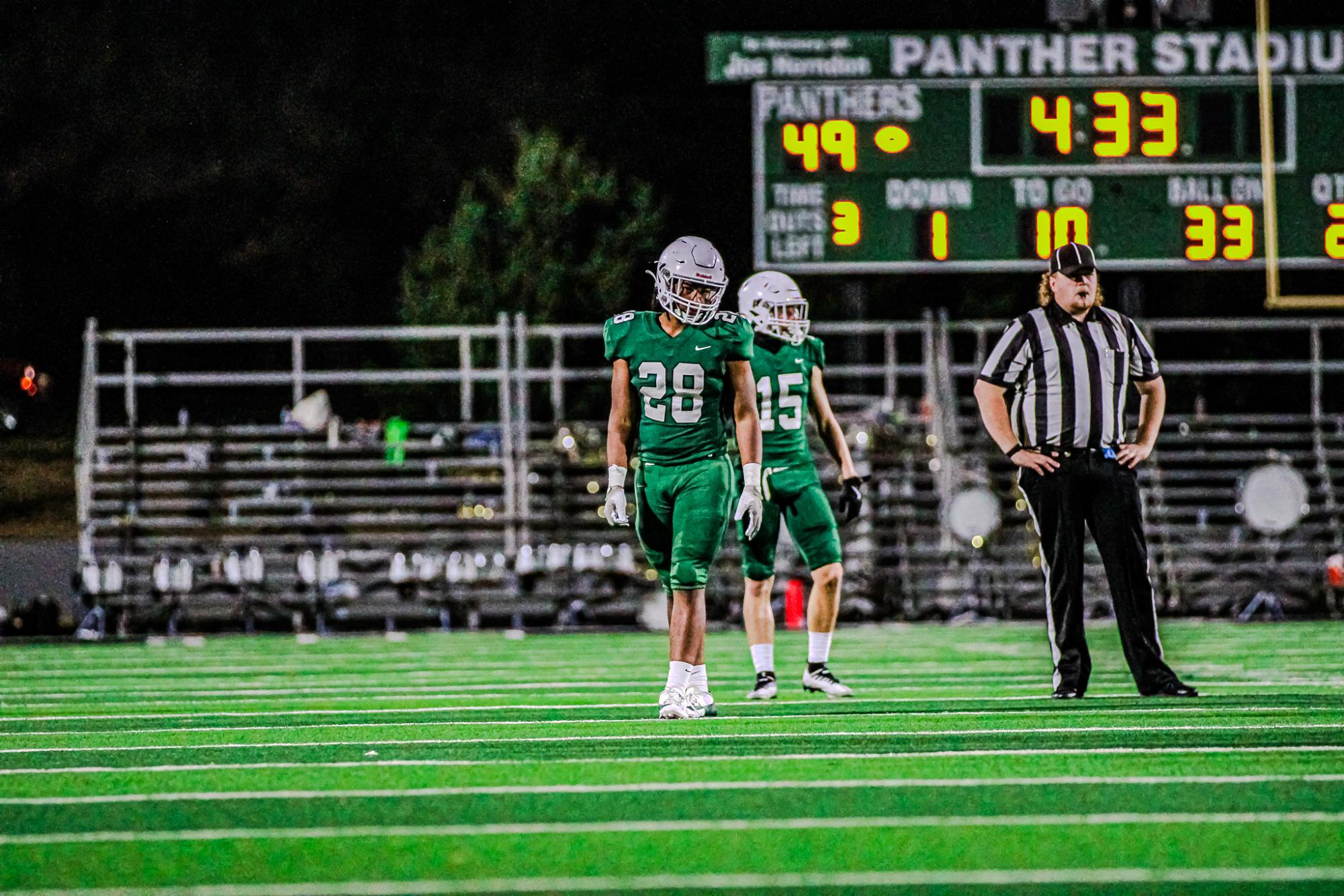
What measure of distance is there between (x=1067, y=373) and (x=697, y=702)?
192cm

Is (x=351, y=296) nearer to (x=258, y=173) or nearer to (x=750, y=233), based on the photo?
(x=258, y=173)

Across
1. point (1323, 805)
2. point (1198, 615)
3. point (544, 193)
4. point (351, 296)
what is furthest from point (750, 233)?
point (1323, 805)

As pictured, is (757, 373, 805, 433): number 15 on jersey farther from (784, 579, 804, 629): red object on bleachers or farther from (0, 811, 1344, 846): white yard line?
(784, 579, 804, 629): red object on bleachers

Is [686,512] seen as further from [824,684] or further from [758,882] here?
[758,882]

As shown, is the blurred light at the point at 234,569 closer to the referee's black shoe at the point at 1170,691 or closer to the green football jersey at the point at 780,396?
the green football jersey at the point at 780,396

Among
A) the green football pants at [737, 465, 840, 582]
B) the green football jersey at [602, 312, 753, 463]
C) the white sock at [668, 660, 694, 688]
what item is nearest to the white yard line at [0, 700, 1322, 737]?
the white sock at [668, 660, 694, 688]

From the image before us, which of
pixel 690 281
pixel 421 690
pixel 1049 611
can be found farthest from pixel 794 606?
pixel 690 281

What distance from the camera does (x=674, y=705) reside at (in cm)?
735

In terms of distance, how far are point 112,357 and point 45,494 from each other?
3.29 meters

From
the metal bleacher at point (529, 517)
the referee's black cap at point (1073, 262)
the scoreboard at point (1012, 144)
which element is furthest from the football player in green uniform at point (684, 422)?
the metal bleacher at point (529, 517)

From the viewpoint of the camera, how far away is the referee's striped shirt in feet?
26.6

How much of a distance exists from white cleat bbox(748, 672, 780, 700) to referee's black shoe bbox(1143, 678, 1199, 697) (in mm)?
1413

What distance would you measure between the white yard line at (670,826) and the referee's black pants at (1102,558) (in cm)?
321

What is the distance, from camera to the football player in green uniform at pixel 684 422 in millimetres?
7195
